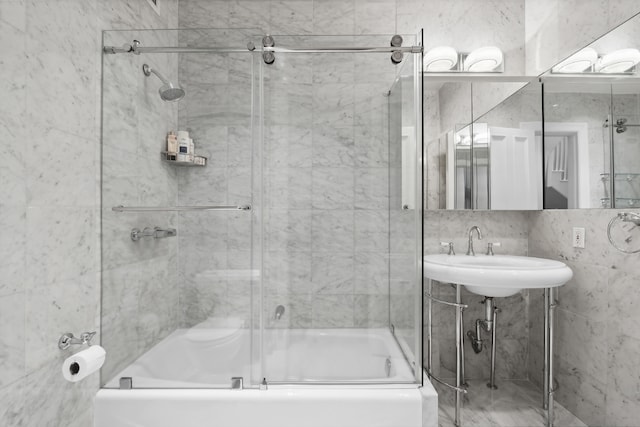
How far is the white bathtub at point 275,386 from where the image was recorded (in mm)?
1300

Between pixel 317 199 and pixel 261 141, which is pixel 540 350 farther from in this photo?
pixel 261 141

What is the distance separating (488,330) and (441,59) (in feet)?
5.61

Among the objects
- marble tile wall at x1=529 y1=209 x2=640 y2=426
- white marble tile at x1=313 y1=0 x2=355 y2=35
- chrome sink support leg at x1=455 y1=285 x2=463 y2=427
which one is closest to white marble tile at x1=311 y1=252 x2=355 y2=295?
chrome sink support leg at x1=455 y1=285 x2=463 y2=427

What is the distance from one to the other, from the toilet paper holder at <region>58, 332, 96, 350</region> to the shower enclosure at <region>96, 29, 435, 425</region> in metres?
0.18

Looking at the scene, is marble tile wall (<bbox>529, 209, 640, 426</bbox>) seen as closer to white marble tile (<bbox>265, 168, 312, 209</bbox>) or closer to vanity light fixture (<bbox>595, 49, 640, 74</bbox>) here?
vanity light fixture (<bbox>595, 49, 640, 74</bbox>)

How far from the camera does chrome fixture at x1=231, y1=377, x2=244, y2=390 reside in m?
1.36

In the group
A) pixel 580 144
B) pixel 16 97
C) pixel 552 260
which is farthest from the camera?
pixel 552 260

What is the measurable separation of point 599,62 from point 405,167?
3.99ft

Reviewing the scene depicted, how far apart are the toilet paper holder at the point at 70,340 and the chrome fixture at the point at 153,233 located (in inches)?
15.9

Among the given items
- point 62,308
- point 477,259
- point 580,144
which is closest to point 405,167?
point 477,259

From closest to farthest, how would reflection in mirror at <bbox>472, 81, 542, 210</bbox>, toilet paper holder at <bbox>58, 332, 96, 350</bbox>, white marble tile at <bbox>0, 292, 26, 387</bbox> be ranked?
white marble tile at <bbox>0, 292, 26, 387</bbox>
toilet paper holder at <bbox>58, 332, 96, 350</bbox>
reflection in mirror at <bbox>472, 81, 542, 210</bbox>

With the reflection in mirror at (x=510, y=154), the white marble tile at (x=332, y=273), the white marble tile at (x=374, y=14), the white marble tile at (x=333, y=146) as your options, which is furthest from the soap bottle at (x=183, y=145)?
the reflection in mirror at (x=510, y=154)

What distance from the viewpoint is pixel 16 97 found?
100cm

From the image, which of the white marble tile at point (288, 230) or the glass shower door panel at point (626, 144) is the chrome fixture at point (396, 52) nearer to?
the white marble tile at point (288, 230)
